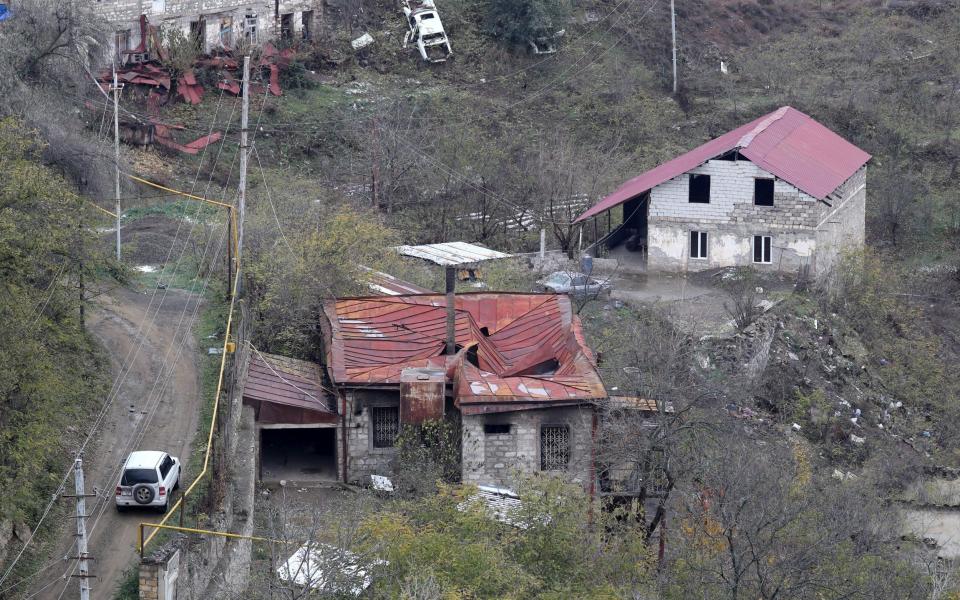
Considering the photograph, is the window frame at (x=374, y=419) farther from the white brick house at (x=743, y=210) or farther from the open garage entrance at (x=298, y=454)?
the white brick house at (x=743, y=210)

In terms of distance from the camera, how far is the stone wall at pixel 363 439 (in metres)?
27.6

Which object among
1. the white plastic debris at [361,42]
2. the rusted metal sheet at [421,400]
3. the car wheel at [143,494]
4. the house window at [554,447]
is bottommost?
the car wheel at [143,494]

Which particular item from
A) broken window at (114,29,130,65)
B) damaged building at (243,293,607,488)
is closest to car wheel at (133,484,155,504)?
damaged building at (243,293,607,488)

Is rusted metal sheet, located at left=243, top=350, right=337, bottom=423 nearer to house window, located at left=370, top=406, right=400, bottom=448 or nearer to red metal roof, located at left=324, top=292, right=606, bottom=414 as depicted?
red metal roof, located at left=324, top=292, right=606, bottom=414

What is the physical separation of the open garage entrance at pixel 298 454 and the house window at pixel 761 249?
14782 millimetres

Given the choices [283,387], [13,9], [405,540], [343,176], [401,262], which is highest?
[13,9]

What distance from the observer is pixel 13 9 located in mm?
39594

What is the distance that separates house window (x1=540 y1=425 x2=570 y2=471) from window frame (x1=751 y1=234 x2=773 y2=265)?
13728mm

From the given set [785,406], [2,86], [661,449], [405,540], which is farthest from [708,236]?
[405,540]

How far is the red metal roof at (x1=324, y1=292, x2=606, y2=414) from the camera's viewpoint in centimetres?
2744

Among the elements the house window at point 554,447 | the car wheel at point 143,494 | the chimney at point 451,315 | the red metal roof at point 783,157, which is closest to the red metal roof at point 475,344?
the chimney at point 451,315

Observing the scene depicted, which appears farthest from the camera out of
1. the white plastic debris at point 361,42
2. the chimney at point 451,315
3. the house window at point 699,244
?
the white plastic debris at point 361,42

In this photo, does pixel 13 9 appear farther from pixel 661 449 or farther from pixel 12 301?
pixel 661 449

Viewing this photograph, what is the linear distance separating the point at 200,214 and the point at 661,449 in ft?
57.0
